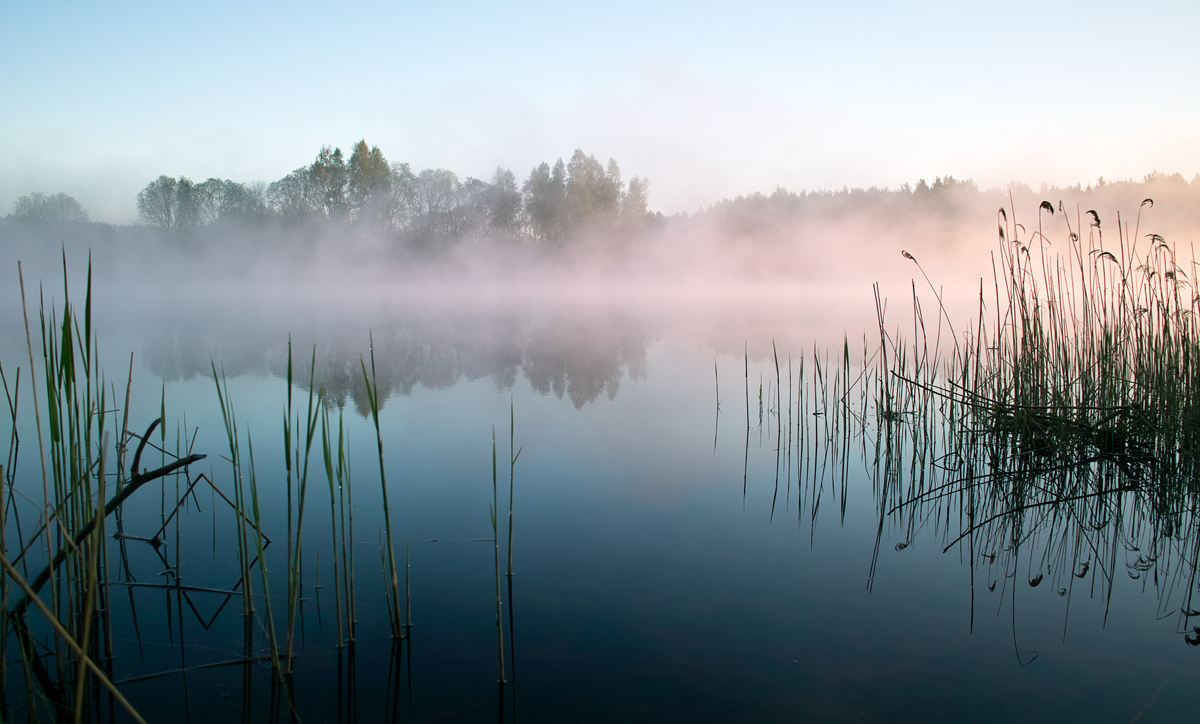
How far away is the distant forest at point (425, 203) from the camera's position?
2259 centimetres

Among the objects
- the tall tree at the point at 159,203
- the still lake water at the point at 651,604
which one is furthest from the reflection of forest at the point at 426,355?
the tall tree at the point at 159,203

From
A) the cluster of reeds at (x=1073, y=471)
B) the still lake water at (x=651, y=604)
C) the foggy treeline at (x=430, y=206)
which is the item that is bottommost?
the still lake water at (x=651, y=604)

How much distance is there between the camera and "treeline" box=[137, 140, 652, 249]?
2328 centimetres

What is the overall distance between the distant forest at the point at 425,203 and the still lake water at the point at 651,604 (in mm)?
21485

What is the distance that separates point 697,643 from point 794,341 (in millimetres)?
6521

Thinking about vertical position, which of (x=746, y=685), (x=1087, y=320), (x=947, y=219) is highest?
(x=947, y=219)

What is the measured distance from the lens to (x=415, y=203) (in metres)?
24.6

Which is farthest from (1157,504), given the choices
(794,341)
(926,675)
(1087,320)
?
(794,341)

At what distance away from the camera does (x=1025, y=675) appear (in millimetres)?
1445

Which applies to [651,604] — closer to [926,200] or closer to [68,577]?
[68,577]

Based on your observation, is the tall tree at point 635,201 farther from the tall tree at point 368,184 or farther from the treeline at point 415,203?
the tall tree at point 368,184

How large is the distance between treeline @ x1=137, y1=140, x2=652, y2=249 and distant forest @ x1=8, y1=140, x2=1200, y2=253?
4 cm

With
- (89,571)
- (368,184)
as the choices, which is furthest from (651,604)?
(368,184)

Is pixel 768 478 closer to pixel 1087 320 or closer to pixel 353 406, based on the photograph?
pixel 1087 320
